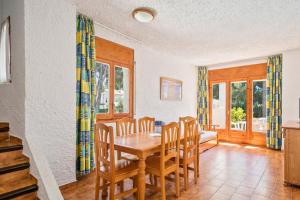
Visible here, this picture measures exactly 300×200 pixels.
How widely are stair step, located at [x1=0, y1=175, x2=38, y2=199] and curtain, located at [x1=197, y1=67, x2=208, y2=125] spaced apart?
17.9ft

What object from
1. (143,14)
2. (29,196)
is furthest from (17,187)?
(143,14)

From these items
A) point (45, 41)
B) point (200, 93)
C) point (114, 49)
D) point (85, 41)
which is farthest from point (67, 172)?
point (200, 93)

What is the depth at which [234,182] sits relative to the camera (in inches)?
108

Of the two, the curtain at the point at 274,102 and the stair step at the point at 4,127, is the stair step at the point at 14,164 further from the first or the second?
the curtain at the point at 274,102

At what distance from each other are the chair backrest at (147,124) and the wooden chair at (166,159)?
919 mm

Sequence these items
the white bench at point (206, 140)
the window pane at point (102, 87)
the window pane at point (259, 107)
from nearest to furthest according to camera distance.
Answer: the window pane at point (102, 87) → the white bench at point (206, 140) → the window pane at point (259, 107)

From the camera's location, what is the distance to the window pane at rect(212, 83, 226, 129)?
5977 millimetres

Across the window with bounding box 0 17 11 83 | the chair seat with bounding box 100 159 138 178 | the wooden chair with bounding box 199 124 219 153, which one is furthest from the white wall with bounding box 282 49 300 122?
the window with bounding box 0 17 11 83

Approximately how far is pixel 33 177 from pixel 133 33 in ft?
9.59

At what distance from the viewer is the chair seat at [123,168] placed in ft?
6.55

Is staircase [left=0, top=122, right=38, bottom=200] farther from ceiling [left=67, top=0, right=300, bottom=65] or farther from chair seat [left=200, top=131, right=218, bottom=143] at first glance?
chair seat [left=200, top=131, right=218, bottom=143]

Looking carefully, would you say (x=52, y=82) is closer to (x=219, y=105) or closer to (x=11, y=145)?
(x=11, y=145)

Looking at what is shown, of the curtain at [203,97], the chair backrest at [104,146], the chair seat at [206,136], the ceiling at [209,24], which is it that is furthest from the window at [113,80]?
the curtain at [203,97]

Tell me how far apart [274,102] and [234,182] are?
3187 millimetres
